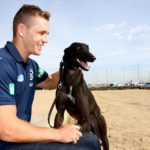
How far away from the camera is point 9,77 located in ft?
5.40

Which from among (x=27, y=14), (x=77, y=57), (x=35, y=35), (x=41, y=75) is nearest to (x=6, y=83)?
A: (x=35, y=35)

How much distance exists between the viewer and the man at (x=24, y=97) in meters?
1.50

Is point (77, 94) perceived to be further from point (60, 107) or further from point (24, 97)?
point (24, 97)

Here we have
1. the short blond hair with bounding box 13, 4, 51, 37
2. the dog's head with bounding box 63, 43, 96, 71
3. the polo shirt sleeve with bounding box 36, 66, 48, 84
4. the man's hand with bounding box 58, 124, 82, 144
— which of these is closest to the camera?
the man's hand with bounding box 58, 124, 82, 144

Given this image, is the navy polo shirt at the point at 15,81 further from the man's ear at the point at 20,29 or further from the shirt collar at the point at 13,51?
the man's ear at the point at 20,29

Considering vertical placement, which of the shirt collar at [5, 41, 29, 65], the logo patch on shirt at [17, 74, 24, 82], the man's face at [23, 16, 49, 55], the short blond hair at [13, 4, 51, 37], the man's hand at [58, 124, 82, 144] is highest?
the short blond hair at [13, 4, 51, 37]

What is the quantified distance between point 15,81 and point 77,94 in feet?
5.15

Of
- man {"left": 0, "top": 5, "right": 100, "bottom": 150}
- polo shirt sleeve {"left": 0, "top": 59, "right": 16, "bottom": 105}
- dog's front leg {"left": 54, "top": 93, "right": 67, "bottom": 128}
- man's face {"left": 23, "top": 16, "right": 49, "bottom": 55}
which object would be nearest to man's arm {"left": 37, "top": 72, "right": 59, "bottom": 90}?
dog's front leg {"left": 54, "top": 93, "right": 67, "bottom": 128}

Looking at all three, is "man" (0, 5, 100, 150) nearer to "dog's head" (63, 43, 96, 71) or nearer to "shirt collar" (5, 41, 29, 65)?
"shirt collar" (5, 41, 29, 65)

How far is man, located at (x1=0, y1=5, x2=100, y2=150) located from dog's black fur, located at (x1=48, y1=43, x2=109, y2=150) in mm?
1049

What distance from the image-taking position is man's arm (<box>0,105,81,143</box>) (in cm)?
147

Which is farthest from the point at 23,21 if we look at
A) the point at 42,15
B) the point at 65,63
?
the point at 65,63

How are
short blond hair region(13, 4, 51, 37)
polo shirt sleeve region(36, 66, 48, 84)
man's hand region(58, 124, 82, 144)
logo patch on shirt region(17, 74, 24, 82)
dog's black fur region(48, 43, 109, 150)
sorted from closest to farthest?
man's hand region(58, 124, 82, 144), logo patch on shirt region(17, 74, 24, 82), short blond hair region(13, 4, 51, 37), polo shirt sleeve region(36, 66, 48, 84), dog's black fur region(48, 43, 109, 150)

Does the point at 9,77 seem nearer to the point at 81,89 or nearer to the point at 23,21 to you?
the point at 23,21
